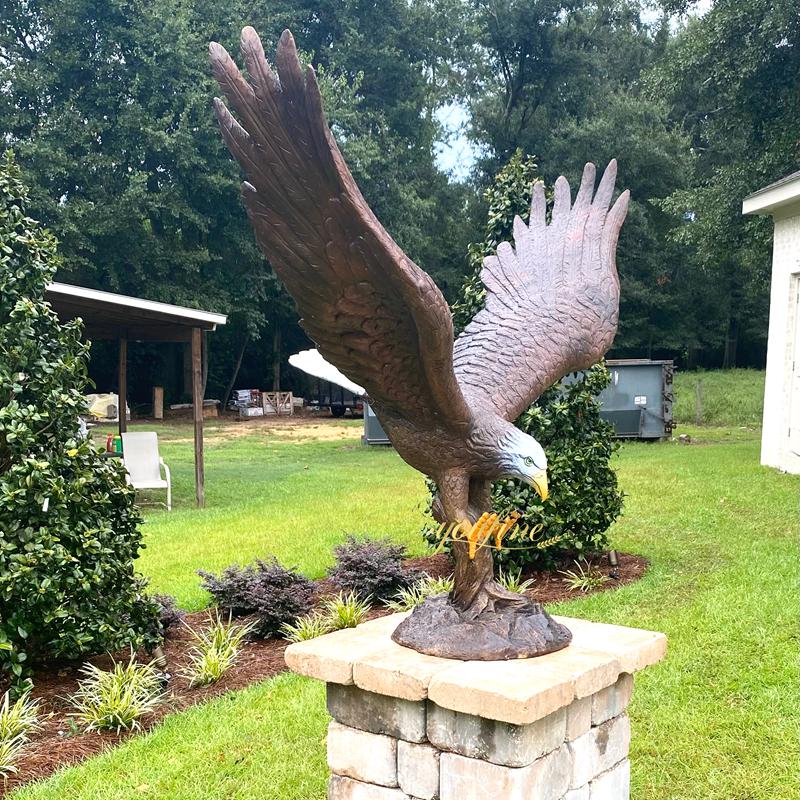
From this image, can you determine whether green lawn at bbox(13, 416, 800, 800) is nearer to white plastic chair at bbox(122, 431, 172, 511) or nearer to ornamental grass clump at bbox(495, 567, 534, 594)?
ornamental grass clump at bbox(495, 567, 534, 594)

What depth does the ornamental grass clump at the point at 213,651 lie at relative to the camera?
4.27 metres

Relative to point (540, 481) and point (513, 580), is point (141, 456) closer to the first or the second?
point (513, 580)

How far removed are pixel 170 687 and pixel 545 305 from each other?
2.80m

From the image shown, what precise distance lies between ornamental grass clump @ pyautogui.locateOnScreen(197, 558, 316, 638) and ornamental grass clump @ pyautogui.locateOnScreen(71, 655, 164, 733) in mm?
881

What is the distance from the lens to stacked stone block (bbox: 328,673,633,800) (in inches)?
95.3

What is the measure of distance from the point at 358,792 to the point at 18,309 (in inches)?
110

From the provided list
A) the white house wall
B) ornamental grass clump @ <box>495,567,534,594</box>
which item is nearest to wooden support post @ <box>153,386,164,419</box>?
the white house wall

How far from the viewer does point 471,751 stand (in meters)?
2.46

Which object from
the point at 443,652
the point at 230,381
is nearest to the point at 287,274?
the point at 443,652

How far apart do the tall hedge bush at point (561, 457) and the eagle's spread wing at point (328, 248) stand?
3.30m

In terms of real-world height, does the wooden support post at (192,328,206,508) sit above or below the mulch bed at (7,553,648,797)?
above

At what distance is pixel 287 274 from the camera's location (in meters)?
2.33

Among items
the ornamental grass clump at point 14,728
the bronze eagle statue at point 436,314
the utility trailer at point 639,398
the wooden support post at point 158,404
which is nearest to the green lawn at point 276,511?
the ornamental grass clump at point 14,728

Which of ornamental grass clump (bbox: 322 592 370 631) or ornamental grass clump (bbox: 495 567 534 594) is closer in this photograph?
ornamental grass clump (bbox: 322 592 370 631)
